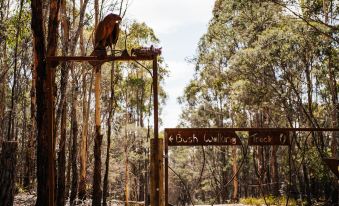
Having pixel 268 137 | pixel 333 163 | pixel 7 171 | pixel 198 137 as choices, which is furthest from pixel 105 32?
pixel 333 163

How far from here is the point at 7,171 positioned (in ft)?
11.9

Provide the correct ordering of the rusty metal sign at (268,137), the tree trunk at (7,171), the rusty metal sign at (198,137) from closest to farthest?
the rusty metal sign at (198,137) → the rusty metal sign at (268,137) → the tree trunk at (7,171)

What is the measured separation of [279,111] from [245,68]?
3.14m

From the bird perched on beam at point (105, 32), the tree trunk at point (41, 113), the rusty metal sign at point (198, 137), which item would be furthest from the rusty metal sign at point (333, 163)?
the tree trunk at point (41, 113)

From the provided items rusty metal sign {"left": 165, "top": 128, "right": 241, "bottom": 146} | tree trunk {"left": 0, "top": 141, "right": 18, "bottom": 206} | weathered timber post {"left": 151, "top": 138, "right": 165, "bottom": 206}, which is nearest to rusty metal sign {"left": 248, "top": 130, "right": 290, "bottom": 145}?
rusty metal sign {"left": 165, "top": 128, "right": 241, "bottom": 146}

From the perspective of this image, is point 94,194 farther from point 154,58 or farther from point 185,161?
point 185,161

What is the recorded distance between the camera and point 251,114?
21.7 m

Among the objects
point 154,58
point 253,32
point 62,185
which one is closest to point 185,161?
point 253,32

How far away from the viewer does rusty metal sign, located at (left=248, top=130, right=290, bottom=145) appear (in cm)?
348

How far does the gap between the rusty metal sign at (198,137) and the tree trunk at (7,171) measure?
158cm

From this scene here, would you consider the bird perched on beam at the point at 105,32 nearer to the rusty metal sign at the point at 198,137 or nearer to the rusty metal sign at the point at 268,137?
the rusty metal sign at the point at 198,137

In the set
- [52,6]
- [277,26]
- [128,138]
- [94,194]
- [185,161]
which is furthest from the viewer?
[185,161]

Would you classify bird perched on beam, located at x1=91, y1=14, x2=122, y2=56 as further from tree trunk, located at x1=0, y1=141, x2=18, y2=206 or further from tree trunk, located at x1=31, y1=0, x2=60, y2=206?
tree trunk, located at x1=0, y1=141, x2=18, y2=206

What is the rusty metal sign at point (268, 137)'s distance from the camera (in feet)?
11.4
